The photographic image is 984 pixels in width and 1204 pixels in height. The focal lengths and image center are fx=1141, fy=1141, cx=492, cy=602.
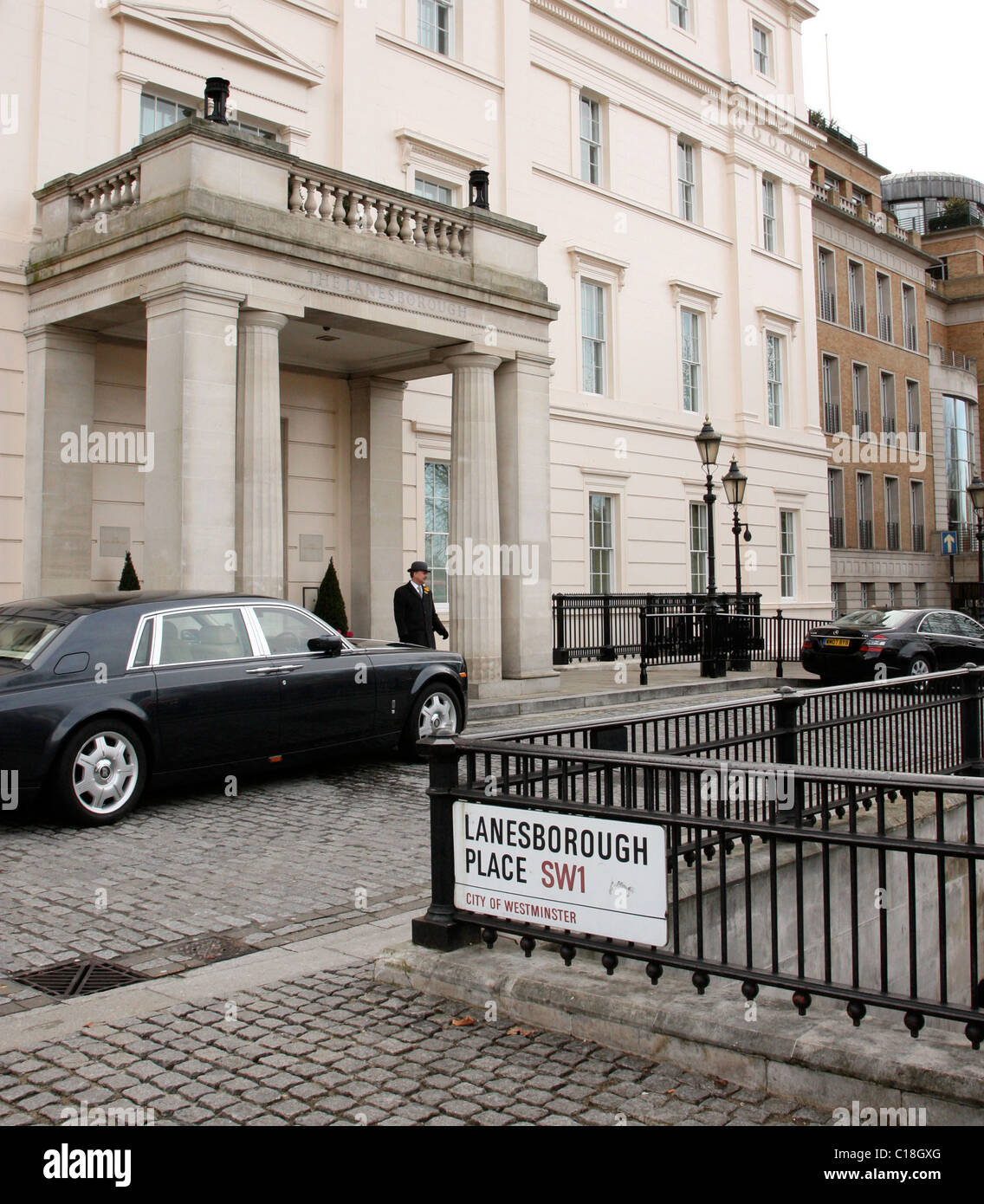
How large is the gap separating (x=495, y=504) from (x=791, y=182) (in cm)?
2107

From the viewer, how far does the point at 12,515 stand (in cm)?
1526

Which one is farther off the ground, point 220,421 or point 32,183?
point 32,183

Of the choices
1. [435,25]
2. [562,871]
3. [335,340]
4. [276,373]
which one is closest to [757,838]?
[562,871]

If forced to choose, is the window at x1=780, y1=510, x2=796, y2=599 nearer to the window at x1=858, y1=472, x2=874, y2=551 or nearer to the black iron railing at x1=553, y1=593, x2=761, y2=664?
the black iron railing at x1=553, y1=593, x2=761, y2=664

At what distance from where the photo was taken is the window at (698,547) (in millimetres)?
28875

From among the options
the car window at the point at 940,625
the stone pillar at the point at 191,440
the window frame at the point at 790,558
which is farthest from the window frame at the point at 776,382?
the stone pillar at the point at 191,440

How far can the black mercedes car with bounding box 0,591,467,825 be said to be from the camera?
26.5 feet

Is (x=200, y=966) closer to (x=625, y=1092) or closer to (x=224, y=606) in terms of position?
(x=625, y=1092)

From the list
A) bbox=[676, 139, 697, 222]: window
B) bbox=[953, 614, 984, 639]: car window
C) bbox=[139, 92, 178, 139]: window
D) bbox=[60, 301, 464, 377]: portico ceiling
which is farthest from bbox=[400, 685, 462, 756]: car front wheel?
bbox=[676, 139, 697, 222]: window

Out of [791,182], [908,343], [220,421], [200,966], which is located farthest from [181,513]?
[908,343]

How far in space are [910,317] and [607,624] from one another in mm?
27601

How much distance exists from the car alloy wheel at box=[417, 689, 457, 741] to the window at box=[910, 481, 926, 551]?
122ft

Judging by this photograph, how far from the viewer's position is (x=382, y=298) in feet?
50.0

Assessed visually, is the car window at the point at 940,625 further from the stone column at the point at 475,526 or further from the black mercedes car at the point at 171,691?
the black mercedes car at the point at 171,691
